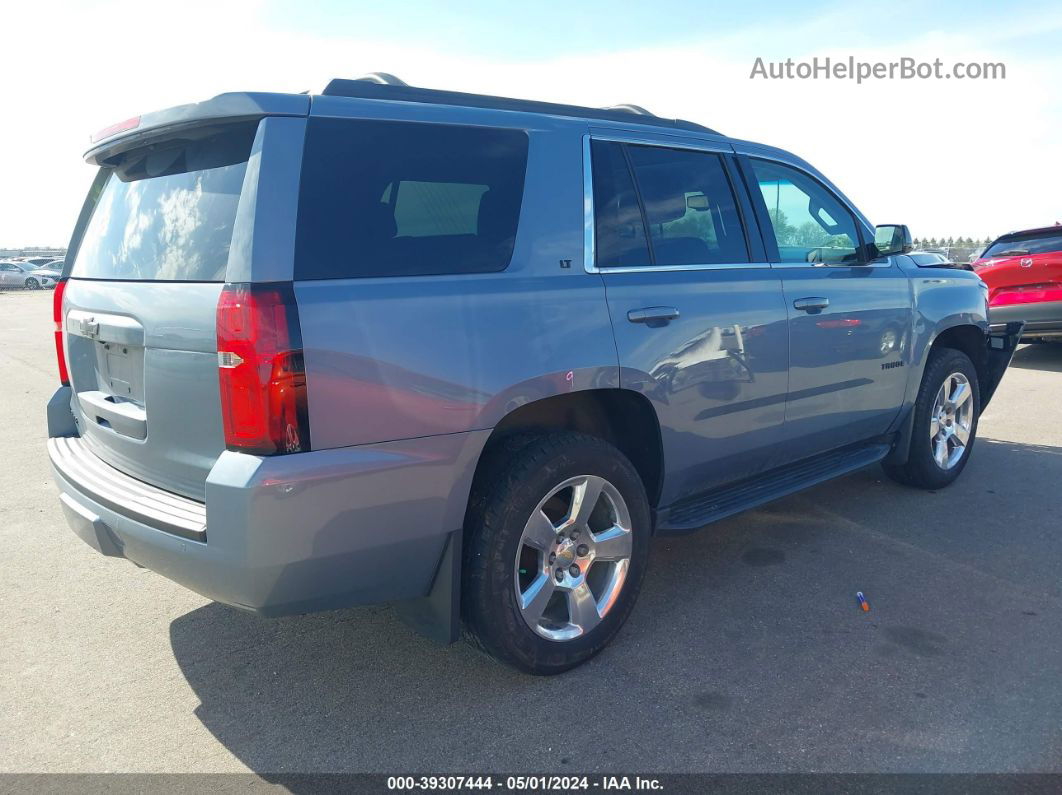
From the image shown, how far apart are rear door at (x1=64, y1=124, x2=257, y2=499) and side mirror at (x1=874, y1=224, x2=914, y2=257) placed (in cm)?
343

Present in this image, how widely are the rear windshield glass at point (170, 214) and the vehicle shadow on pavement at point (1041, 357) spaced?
990cm

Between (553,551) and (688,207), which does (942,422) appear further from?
(553,551)

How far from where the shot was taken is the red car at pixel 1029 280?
31.3ft

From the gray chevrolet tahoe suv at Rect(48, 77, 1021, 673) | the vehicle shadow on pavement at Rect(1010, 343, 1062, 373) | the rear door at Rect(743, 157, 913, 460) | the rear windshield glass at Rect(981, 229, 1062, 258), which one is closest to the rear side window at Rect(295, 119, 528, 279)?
the gray chevrolet tahoe suv at Rect(48, 77, 1021, 673)

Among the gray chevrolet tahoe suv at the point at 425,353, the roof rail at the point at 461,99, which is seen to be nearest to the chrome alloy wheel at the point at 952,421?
the gray chevrolet tahoe suv at the point at 425,353

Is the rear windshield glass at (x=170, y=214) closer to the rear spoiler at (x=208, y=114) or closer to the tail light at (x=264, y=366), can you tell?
the rear spoiler at (x=208, y=114)

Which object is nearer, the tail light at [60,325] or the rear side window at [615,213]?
the rear side window at [615,213]

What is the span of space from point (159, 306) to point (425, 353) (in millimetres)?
843

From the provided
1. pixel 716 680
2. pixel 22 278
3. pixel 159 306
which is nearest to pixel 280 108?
pixel 159 306

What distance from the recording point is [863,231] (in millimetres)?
4617

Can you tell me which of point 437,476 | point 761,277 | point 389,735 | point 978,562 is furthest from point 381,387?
point 978,562

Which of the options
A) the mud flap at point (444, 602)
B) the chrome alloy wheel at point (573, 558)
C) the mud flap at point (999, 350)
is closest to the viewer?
the mud flap at point (444, 602)

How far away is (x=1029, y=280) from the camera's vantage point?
32.0 feet

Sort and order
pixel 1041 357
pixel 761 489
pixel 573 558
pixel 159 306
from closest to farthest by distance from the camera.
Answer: pixel 159 306 → pixel 573 558 → pixel 761 489 → pixel 1041 357
